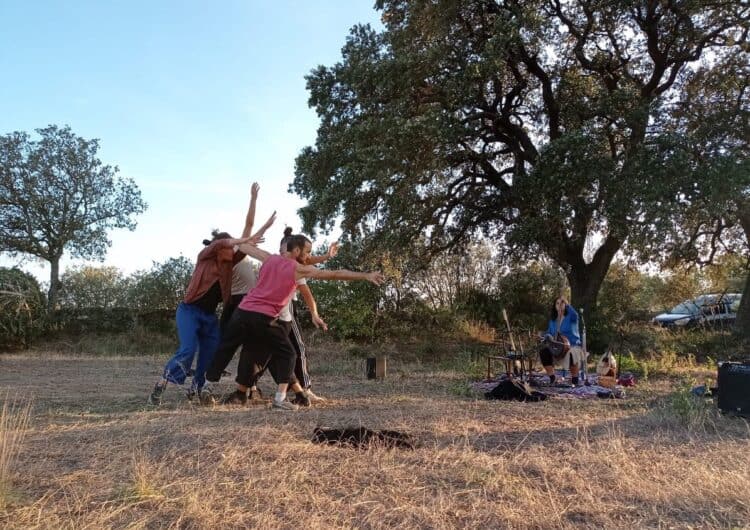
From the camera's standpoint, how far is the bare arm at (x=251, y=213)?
5953mm

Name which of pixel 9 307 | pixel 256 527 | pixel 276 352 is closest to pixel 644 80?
pixel 276 352

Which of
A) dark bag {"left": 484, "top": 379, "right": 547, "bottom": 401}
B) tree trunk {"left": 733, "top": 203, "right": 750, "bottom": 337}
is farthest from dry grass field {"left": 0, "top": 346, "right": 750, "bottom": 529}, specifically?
tree trunk {"left": 733, "top": 203, "right": 750, "bottom": 337}

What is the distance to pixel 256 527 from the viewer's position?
2.49m

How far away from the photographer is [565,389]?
8125 millimetres

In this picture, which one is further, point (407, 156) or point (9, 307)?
point (9, 307)

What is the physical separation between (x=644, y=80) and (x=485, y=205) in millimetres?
4866

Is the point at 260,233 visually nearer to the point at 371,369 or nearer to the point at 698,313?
the point at 371,369

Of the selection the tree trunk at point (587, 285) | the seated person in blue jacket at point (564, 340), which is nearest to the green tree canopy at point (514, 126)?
the tree trunk at point (587, 285)

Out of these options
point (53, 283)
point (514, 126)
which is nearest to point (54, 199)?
point (53, 283)

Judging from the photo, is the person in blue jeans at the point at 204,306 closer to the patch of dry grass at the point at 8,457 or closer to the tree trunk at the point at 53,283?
the patch of dry grass at the point at 8,457

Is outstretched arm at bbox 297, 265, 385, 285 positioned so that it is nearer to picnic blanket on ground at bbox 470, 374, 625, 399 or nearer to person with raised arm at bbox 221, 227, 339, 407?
person with raised arm at bbox 221, 227, 339, 407

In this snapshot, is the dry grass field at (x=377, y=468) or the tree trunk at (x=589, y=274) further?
the tree trunk at (x=589, y=274)

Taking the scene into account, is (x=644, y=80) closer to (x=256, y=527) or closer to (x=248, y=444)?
(x=248, y=444)

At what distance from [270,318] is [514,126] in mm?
10657
